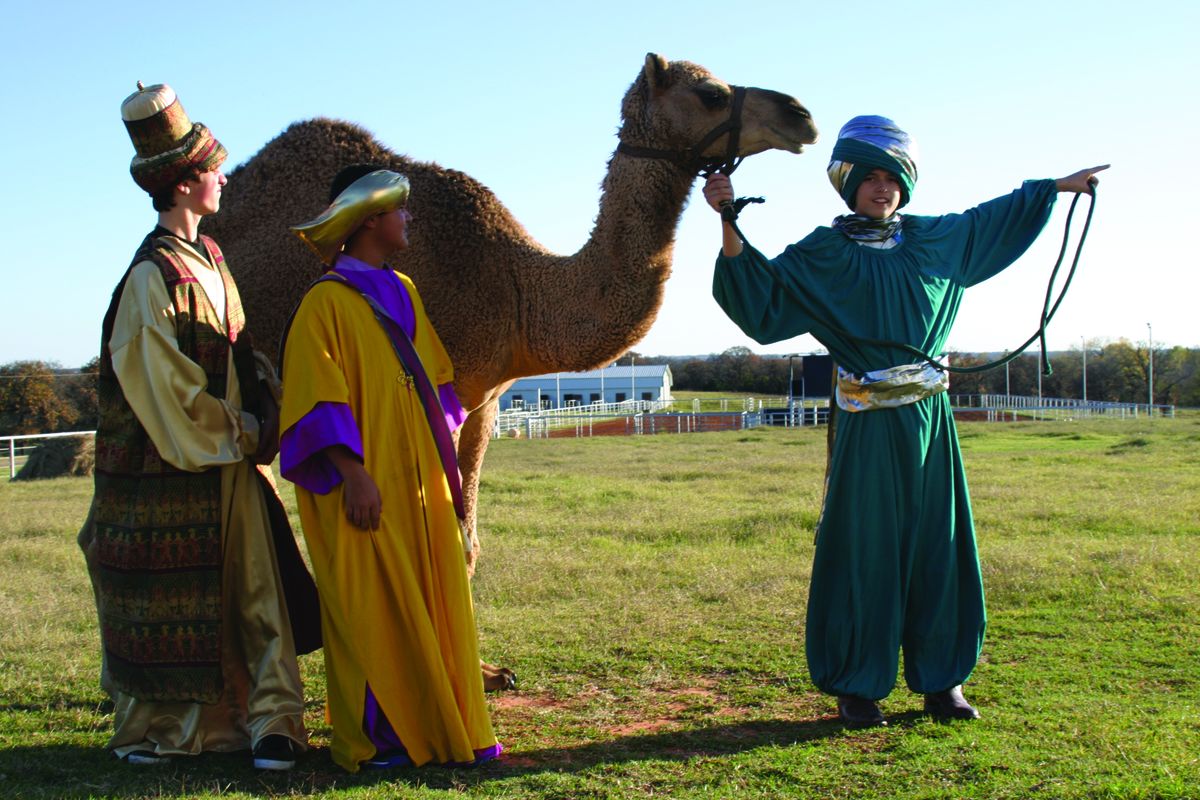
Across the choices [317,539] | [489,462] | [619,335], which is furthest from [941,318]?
[489,462]

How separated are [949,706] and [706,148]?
2.86 m

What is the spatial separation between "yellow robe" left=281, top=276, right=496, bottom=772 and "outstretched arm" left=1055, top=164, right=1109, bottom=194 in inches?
115

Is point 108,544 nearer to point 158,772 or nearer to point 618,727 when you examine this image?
point 158,772

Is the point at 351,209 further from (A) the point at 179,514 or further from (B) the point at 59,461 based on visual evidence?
(B) the point at 59,461

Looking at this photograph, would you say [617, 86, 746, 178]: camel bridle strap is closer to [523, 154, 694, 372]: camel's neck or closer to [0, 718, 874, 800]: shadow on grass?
[523, 154, 694, 372]: camel's neck

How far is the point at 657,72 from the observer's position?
18.2 ft

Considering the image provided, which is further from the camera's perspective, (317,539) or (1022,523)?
(1022,523)

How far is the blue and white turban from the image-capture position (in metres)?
4.53

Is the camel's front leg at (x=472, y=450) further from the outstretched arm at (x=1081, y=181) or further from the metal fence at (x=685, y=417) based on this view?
the metal fence at (x=685, y=417)

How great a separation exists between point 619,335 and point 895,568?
190 cm

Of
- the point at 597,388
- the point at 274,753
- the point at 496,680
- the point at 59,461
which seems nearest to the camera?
the point at 274,753

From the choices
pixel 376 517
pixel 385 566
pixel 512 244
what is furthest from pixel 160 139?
pixel 512 244

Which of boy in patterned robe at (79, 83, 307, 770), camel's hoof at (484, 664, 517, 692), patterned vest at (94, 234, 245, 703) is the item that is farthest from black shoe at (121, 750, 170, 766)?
camel's hoof at (484, 664, 517, 692)

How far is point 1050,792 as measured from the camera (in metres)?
3.69
